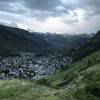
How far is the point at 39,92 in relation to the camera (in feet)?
93.1

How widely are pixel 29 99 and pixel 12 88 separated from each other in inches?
198

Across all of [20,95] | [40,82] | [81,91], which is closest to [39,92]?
[20,95]

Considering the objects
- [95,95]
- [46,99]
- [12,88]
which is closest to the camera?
[46,99]

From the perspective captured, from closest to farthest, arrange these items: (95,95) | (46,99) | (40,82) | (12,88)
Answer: (46,99) < (95,95) < (12,88) < (40,82)

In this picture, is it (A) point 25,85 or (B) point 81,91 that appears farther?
(A) point 25,85

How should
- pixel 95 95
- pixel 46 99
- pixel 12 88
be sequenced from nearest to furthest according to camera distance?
1. pixel 46 99
2. pixel 95 95
3. pixel 12 88

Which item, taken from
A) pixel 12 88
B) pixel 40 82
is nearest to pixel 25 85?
pixel 12 88

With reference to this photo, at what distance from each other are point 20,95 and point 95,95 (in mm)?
7088

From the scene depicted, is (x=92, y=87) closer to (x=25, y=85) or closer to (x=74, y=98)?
(x=74, y=98)

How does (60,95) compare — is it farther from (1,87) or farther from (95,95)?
(1,87)

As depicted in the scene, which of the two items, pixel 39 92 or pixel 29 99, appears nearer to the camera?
pixel 29 99

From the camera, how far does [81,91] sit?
2709cm

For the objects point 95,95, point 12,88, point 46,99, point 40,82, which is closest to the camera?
point 46,99

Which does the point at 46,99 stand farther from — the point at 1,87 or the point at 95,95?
the point at 1,87
